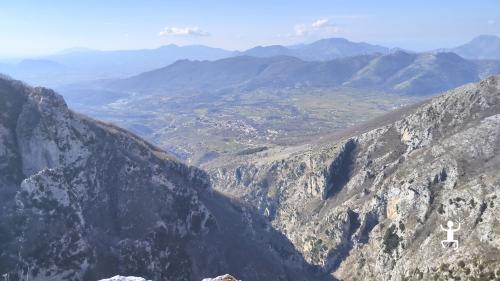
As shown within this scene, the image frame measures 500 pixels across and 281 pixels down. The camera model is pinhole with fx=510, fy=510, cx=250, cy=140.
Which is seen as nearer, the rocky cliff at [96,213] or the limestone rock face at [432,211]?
the rocky cliff at [96,213]

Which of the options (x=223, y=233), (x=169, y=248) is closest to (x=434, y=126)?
(x=223, y=233)

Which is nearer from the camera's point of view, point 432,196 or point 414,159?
point 432,196

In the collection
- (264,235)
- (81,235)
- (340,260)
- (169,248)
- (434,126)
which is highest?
(434,126)

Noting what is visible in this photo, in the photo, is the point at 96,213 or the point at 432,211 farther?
the point at 432,211

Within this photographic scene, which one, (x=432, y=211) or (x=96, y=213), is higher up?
(x=96, y=213)

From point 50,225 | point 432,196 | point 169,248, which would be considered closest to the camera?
point 50,225

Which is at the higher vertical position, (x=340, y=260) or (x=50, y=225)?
(x=50, y=225)

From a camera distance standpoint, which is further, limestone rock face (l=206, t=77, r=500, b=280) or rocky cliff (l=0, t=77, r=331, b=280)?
limestone rock face (l=206, t=77, r=500, b=280)

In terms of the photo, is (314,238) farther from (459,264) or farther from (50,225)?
(50,225)
